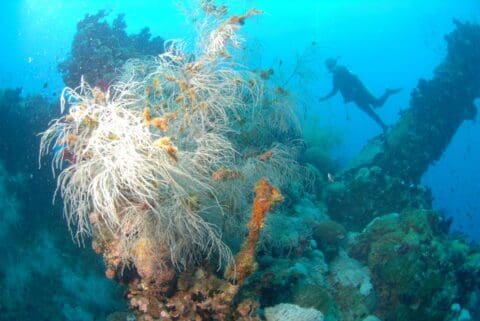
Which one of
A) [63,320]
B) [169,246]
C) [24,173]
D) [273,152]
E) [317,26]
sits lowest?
[63,320]

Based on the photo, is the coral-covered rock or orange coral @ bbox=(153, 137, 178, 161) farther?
the coral-covered rock

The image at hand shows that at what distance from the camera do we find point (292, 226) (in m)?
7.56

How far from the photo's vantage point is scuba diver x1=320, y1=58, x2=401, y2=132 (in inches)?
645

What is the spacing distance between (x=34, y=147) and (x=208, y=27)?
6.41m

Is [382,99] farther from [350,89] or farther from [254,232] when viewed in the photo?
Answer: [254,232]

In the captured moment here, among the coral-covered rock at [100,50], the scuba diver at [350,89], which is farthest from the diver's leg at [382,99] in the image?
the coral-covered rock at [100,50]

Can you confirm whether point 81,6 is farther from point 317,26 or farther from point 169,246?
point 317,26

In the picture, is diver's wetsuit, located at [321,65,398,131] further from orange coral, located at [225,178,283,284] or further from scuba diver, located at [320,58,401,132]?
orange coral, located at [225,178,283,284]

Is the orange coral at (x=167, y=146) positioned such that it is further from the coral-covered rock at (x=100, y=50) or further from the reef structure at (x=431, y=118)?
the reef structure at (x=431, y=118)

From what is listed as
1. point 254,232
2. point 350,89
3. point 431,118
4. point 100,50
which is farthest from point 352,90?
point 254,232

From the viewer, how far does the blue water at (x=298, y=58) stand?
28.2ft

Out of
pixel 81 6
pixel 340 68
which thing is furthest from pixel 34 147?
pixel 81 6

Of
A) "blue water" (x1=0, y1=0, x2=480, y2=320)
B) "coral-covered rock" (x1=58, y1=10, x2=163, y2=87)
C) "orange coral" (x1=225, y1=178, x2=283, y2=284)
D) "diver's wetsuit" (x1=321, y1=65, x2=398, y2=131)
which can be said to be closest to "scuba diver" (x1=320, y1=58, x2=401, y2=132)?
"diver's wetsuit" (x1=321, y1=65, x2=398, y2=131)

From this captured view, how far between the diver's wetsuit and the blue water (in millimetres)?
1152
